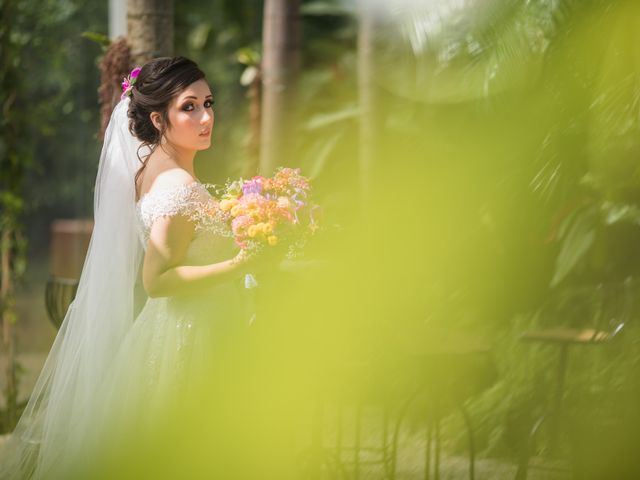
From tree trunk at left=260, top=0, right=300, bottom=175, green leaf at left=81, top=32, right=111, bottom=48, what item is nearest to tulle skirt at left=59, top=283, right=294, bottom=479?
green leaf at left=81, top=32, right=111, bottom=48

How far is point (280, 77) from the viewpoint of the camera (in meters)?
5.84

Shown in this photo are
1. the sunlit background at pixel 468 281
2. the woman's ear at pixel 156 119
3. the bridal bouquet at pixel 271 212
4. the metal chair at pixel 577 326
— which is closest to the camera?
the bridal bouquet at pixel 271 212

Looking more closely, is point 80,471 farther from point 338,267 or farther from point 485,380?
point 485,380

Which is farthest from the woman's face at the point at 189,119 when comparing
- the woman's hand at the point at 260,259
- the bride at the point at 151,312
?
the woman's hand at the point at 260,259

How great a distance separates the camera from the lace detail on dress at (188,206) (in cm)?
361

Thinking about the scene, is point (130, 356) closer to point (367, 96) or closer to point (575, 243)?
point (575, 243)

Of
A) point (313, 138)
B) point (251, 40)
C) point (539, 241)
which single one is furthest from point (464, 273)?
point (251, 40)

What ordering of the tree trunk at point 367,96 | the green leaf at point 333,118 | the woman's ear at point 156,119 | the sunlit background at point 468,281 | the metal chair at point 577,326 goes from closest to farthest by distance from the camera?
the woman's ear at point 156,119 → the sunlit background at point 468,281 → the metal chair at point 577,326 → the tree trunk at point 367,96 → the green leaf at point 333,118

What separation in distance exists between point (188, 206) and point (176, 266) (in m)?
0.20

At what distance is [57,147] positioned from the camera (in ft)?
49.6

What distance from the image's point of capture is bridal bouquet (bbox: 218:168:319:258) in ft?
11.6

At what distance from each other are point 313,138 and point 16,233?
3964 mm

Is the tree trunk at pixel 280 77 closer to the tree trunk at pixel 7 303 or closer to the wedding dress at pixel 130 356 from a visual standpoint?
the tree trunk at pixel 7 303

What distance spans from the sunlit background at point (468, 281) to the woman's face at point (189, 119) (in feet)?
1.72
